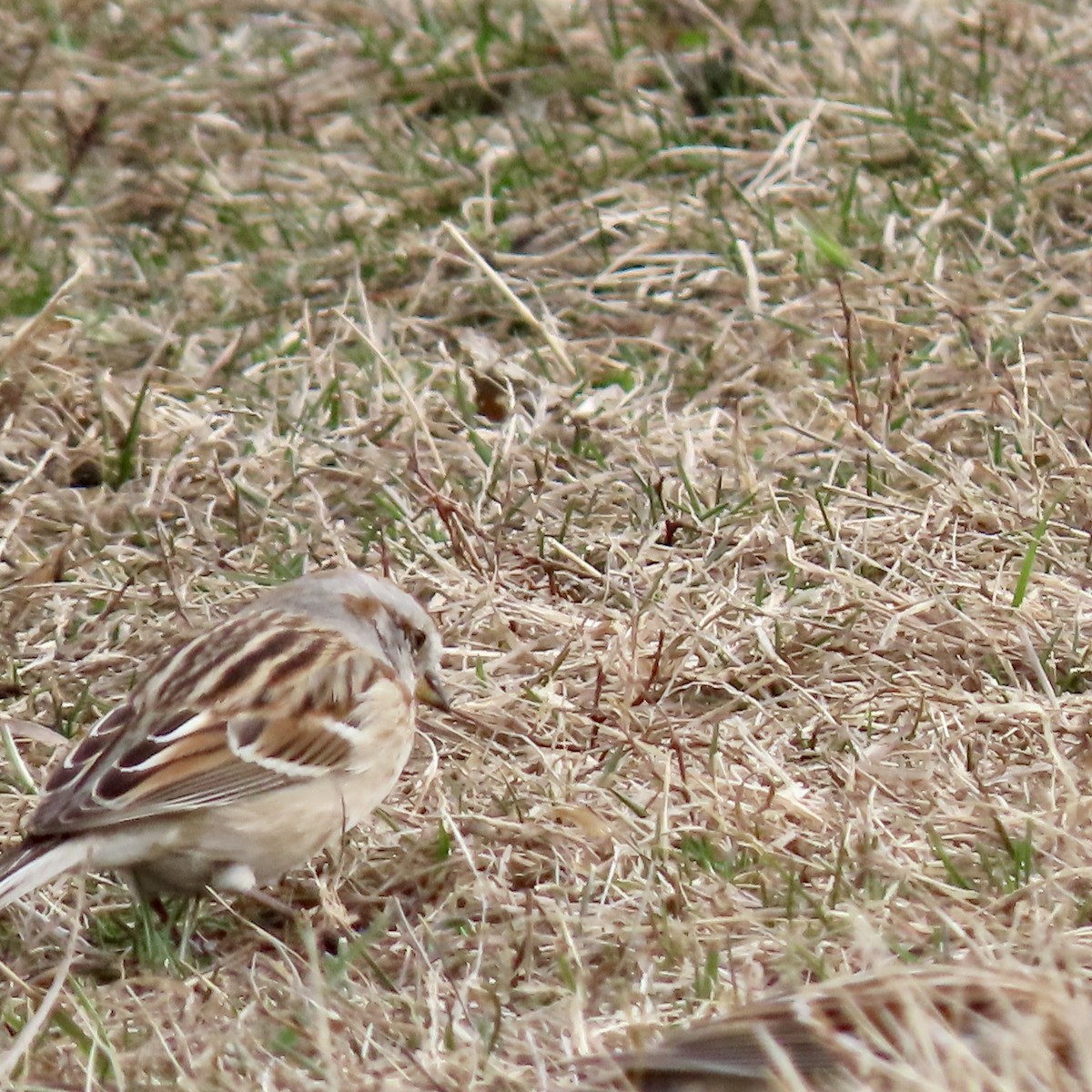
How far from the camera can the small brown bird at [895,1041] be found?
3131 mm

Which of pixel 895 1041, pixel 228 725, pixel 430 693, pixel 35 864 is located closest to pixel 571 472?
pixel 430 693

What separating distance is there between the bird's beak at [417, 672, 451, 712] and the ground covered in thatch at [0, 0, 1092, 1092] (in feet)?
0.27

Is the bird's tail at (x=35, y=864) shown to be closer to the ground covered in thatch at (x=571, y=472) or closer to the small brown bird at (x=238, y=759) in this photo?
the small brown bird at (x=238, y=759)

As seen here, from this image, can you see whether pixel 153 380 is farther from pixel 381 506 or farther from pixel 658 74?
pixel 658 74

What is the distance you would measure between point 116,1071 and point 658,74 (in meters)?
5.36

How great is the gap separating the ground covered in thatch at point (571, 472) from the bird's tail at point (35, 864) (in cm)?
16

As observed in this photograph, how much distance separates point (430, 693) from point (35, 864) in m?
1.11

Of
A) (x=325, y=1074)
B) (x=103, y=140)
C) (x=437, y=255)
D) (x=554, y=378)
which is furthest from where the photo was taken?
(x=103, y=140)

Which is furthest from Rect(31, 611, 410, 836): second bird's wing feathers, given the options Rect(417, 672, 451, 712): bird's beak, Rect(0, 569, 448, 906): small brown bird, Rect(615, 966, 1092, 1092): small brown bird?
Rect(615, 966, 1092, 1092): small brown bird

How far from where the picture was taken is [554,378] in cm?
672

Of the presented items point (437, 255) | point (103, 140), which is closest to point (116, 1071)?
point (437, 255)

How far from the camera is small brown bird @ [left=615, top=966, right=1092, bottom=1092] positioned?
10.3 feet

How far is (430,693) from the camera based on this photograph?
5.11 m

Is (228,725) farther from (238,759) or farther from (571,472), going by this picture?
(571,472)
